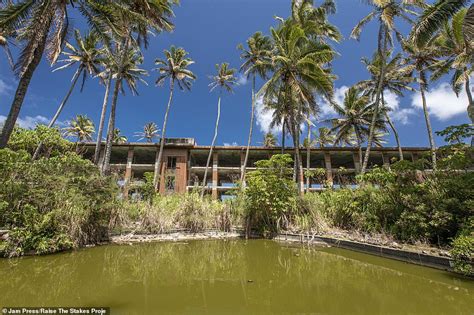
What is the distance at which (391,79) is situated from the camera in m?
24.0

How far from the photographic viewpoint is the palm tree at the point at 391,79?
2239 cm

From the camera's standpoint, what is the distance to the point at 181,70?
2620 centimetres

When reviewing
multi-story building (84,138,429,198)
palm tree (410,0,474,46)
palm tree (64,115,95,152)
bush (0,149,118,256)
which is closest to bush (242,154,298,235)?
bush (0,149,118,256)

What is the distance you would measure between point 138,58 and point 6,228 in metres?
20.8

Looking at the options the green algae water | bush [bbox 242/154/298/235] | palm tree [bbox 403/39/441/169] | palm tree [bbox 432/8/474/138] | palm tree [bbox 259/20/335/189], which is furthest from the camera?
palm tree [bbox 403/39/441/169]

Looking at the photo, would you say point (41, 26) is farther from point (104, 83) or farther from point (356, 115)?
point (356, 115)

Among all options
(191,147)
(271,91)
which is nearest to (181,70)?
(191,147)

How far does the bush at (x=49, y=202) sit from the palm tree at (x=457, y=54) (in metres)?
17.0

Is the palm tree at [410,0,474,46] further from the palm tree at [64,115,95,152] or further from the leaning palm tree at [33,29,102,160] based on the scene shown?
the palm tree at [64,115,95,152]

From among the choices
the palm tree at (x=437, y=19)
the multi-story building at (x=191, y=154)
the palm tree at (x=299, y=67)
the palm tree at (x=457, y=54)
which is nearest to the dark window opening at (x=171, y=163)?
the multi-story building at (x=191, y=154)

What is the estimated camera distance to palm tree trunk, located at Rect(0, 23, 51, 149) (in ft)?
26.1

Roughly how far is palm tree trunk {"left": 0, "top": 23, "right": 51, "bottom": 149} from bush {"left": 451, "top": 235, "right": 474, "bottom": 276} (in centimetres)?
1316

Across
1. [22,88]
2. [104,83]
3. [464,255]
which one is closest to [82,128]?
[104,83]

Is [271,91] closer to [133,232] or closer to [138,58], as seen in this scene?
[133,232]
